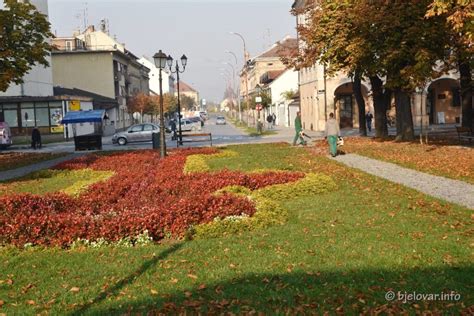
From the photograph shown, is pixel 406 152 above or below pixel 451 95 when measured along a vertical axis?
below

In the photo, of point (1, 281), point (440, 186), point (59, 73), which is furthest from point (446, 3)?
point (59, 73)

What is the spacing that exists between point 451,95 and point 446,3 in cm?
3994

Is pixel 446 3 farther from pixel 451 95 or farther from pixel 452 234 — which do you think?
pixel 451 95

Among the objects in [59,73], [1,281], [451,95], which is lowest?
[1,281]

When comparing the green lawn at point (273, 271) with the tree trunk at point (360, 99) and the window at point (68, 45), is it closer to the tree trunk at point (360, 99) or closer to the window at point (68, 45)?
the tree trunk at point (360, 99)

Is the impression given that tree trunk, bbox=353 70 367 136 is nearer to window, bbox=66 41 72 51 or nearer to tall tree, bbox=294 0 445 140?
tall tree, bbox=294 0 445 140

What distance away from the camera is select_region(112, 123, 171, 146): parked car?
4391 cm

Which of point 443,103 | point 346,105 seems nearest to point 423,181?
point 346,105

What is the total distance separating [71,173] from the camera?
1886 cm

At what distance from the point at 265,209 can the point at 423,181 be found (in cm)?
580

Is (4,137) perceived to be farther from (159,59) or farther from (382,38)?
(382,38)

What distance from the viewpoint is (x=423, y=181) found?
45.4ft

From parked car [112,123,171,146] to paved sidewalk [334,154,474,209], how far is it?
2691cm

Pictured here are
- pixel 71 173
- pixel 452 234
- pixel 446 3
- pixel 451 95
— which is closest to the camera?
pixel 452 234
